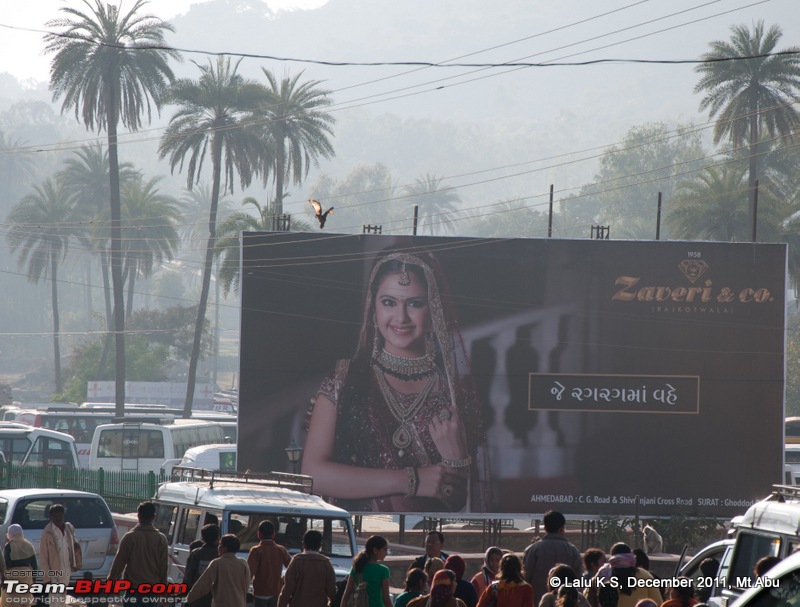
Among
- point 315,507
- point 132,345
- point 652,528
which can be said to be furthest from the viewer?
point 132,345

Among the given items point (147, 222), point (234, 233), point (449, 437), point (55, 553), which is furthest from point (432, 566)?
point (147, 222)

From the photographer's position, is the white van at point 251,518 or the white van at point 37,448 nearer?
the white van at point 251,518

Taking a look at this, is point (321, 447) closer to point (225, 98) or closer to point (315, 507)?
point (315, 507)

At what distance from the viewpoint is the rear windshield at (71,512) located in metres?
16.6

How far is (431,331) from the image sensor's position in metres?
27.9

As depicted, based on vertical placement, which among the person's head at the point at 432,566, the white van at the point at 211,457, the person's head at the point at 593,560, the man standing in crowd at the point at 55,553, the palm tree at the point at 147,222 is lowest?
the white van at the point at 211,457

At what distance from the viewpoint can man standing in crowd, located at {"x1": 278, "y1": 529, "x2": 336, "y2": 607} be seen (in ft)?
33.9

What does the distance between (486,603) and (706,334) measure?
2035 cm

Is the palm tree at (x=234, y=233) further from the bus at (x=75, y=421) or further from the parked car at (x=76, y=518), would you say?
the parked car at (x=76, y=518)

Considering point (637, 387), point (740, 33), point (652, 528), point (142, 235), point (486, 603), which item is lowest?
point (652, 528)

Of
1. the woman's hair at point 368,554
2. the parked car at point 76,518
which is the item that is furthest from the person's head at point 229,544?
the parked car at point 76,518

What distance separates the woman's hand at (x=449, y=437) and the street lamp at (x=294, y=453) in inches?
133

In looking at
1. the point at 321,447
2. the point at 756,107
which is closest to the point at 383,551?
the point at 321,447

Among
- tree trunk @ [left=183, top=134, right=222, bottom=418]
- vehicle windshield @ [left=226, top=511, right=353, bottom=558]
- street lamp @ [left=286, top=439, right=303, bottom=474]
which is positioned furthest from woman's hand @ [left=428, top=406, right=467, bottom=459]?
tree trunk @ [left=183, top=134, right=222, bottom=418]
